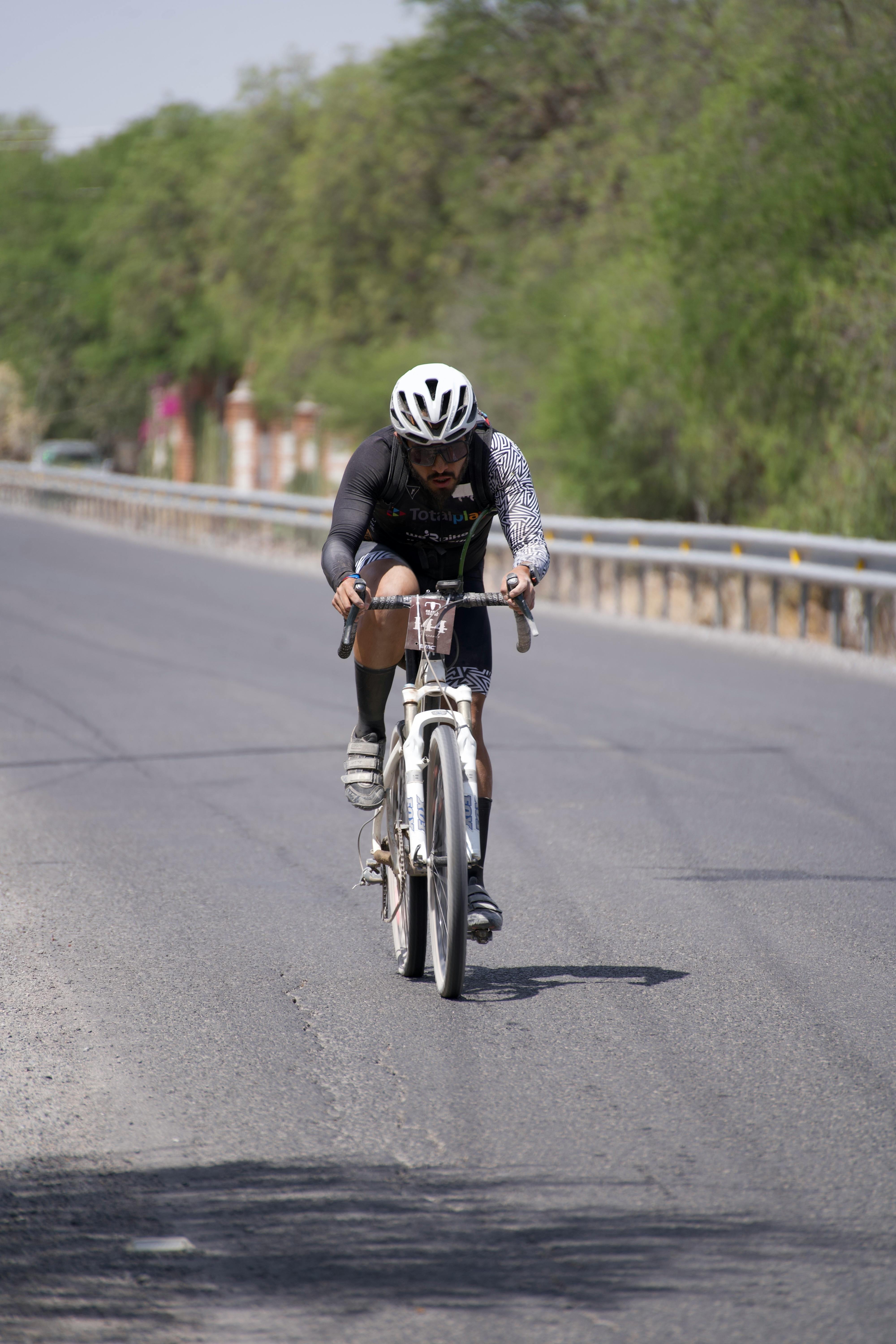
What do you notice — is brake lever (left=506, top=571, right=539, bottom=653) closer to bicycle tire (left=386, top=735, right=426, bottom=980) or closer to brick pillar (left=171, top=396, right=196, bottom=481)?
bicycle tire (left=386, top=735, right=426, bottom=980)

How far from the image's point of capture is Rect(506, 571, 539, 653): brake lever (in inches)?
221

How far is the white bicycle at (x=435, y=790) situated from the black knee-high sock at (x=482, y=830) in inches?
2.2

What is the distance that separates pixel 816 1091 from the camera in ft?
15.4

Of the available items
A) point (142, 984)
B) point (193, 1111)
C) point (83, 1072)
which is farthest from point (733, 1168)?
point (142, 984)

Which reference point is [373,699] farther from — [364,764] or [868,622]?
[868,622]

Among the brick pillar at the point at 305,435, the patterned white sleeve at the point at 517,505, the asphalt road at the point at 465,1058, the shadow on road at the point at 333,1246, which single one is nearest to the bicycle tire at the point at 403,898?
the asphalt road at the point at 465,1058

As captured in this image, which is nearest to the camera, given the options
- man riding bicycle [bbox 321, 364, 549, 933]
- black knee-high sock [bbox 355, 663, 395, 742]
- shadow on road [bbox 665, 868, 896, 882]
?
man riding bicycle [bbox 321, 364, 549, 933]

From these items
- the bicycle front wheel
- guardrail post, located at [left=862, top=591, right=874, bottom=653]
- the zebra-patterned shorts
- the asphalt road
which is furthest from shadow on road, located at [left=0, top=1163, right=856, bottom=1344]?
guardrail post, located at [left=862, top=591, right=874, bottom=653]

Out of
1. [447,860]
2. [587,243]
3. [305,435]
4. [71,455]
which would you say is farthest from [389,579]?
[71,455]

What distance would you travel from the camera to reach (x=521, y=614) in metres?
5.65

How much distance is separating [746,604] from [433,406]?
40.8 feet

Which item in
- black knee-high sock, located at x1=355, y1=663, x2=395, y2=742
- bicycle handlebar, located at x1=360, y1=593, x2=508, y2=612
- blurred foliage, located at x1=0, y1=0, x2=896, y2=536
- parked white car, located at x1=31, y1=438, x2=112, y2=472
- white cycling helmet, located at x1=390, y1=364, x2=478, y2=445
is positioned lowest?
black knee-high sock, located at x1=355, y1=663, x2=395, y2=742

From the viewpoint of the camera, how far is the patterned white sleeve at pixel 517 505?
582 centimetres

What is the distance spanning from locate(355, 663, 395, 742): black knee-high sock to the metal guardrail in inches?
390
